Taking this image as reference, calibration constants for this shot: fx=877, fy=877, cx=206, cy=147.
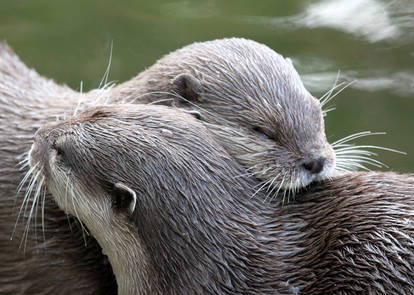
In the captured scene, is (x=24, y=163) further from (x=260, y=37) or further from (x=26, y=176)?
(x=260, y=37)

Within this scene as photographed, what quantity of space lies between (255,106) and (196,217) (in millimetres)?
603

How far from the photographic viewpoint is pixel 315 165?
138 inches

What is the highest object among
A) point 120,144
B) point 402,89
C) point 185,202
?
point 120,144

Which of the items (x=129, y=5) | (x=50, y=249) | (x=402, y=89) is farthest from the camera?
(x=129, y=5)

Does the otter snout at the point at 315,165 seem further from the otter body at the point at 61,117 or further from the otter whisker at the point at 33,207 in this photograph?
the otter whisker at the point at 33,207

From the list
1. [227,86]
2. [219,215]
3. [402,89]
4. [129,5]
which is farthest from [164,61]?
[129,5]

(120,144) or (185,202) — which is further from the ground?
(120,144)

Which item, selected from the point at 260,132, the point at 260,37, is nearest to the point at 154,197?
the point at 260,132

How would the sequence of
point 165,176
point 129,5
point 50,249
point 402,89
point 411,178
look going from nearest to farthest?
point 165,176 → point 411,178 → point 50,249 → point 402,89 → point 129,5

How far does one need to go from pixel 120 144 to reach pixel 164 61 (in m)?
0.76

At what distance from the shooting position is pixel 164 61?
3.96 meters

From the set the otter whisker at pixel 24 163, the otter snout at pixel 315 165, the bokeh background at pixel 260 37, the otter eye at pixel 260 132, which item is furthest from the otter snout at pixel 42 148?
the bokeh background at pixel 260 37

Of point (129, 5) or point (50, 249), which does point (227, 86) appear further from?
point (129, 5)

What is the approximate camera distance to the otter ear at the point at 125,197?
3238 mm
